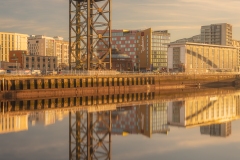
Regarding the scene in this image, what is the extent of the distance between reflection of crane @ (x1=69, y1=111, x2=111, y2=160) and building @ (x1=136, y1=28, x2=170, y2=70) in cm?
9233

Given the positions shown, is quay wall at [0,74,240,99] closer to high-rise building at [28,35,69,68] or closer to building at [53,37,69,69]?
high-rise building at [28,35,69,68]

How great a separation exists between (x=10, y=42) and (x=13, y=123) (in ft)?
491

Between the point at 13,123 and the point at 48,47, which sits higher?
the point at 48,47

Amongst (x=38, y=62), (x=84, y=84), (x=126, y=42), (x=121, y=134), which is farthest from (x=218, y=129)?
(x=38, y=62)

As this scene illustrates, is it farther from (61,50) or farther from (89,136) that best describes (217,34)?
(89,136)

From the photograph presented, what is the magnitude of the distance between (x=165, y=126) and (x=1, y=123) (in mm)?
14076

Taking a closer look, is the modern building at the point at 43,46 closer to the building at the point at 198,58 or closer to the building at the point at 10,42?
the building at the point at 10,42

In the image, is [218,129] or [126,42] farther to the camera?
[126,42]

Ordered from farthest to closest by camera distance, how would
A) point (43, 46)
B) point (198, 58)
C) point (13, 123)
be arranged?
point (43, 46)
point (198, 58)
point (13, 123)

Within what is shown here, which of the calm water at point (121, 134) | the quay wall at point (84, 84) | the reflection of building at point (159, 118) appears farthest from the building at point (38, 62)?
the calm water at point (121, 134)

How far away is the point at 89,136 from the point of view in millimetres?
27703

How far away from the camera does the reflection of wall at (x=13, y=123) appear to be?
99.6 feet

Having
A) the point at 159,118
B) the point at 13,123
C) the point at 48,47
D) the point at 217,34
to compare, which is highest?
the point at 217,34

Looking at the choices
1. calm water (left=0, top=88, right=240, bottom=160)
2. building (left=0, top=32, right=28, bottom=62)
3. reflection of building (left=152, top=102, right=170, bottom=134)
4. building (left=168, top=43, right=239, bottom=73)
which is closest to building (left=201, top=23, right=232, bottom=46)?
building (left=168, top=43, right=239, bottom=73)
